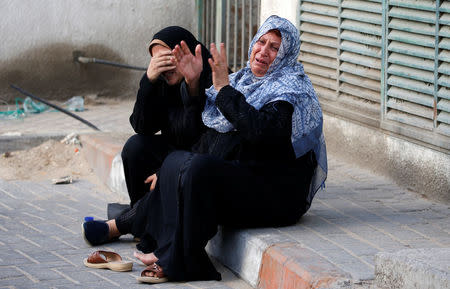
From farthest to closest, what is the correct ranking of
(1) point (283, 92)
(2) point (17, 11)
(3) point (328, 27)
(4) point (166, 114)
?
1. (2) point (17, 11)
2. (3) point (328, 27)
3. (4) point (166, 114)
4. (1) point (283, 92)

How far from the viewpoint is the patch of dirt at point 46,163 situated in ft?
22.9

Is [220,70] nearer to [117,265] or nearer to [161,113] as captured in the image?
[161,113]

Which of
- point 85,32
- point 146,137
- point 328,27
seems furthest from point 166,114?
point 85,32

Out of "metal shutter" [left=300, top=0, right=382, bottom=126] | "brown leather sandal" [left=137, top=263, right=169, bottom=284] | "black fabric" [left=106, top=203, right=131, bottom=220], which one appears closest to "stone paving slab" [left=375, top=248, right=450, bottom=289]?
"brown leather sandal" [left=137, top=263, right=169, bottom=284]

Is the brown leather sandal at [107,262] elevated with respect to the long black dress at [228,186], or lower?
lower

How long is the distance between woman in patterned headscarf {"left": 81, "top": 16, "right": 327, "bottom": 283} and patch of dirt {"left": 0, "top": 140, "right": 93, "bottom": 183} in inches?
103

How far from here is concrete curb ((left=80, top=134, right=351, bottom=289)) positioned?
12.1ft

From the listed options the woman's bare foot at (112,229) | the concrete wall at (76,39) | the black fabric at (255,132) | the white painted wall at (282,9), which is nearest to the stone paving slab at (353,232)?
the black fabric at (255,132)

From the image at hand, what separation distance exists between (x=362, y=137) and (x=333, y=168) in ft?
1.01

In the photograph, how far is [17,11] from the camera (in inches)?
366

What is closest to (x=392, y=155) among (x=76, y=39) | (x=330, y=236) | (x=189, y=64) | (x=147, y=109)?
(x=330, y=236)

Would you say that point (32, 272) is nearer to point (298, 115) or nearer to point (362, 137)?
point (298, 115)

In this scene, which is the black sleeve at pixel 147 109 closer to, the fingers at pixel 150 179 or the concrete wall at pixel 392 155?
the fingers at pixel 150 179

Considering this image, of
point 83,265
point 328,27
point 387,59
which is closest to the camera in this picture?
point 83,265
